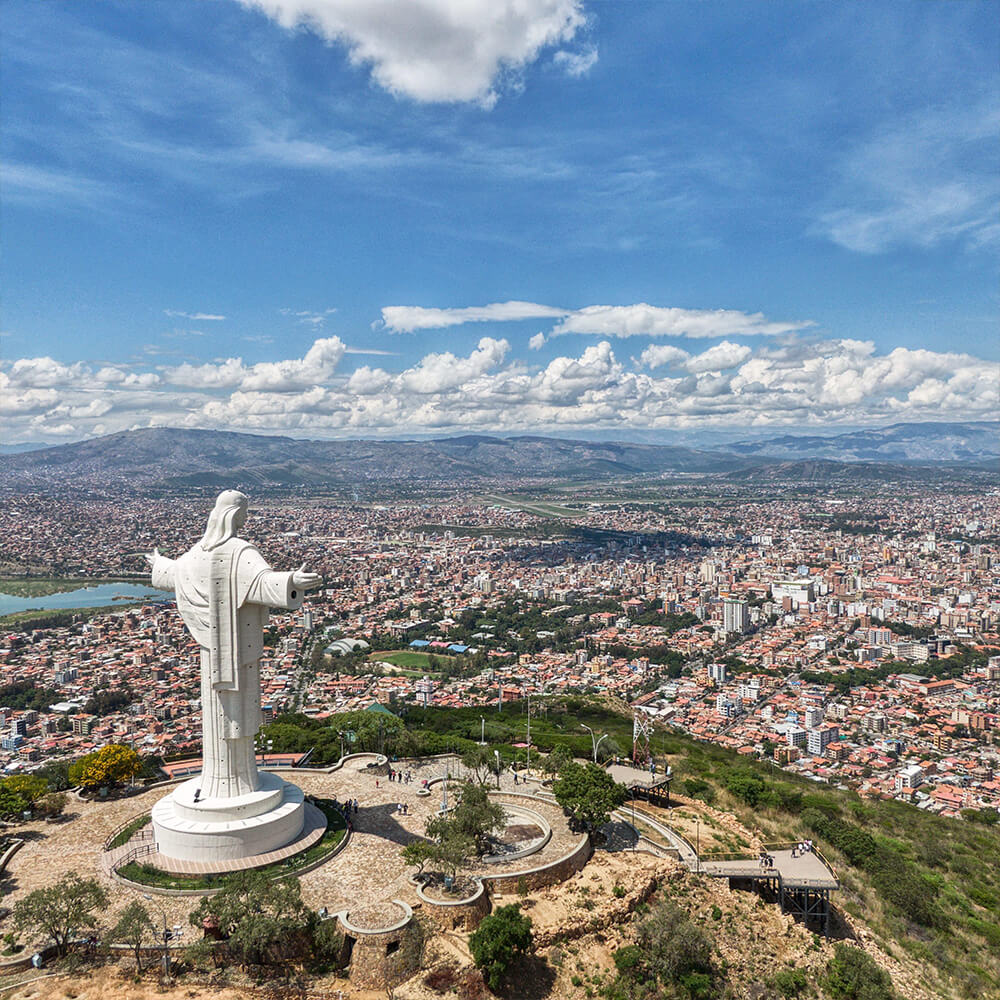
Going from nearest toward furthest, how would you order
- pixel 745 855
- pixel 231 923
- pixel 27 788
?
pixel 231 923 < pixel 745 855 < pixel 27 788

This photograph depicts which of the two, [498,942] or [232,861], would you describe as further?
→ [232,861]

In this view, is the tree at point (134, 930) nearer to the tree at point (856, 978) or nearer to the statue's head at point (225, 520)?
the statue's head at point (225, 520)

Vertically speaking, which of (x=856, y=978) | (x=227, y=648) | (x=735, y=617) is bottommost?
(x=735, y=617)

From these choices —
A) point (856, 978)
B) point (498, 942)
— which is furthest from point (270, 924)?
point (856, 978)

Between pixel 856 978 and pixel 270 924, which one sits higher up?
pixel 270 924

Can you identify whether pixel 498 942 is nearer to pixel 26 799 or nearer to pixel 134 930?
pixel 134 930

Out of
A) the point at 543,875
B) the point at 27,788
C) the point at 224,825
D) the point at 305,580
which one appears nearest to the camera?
the point at 305,580
